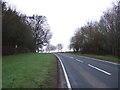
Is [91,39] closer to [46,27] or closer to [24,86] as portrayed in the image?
[46,27]

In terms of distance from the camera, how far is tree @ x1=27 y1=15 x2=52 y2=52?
7000cm

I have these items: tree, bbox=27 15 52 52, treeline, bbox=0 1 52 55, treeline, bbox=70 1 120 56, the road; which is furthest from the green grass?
tree, bbox=27 15 52 52

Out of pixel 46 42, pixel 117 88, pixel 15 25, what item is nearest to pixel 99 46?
pixel 46 42

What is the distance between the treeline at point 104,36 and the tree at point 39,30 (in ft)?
41.8

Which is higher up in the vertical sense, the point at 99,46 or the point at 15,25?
the point at 15,25

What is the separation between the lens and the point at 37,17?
232ft

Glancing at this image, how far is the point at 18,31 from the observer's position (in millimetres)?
35844

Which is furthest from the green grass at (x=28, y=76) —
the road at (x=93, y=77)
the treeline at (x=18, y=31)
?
the treeline at (x=18, y=31)

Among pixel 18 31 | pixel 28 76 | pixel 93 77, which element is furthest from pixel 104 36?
pixel 28 76

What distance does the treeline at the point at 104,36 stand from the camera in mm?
39316

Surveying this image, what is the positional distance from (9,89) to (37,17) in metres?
64.7

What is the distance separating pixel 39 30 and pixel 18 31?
115ft

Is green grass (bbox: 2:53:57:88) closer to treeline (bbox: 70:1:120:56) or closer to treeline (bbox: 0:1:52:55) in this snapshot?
treeline (bbox: 0:1:52:55)

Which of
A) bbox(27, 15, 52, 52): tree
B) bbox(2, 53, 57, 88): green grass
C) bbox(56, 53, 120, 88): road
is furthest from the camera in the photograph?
bbox(27, 15, 52, 52): tree
